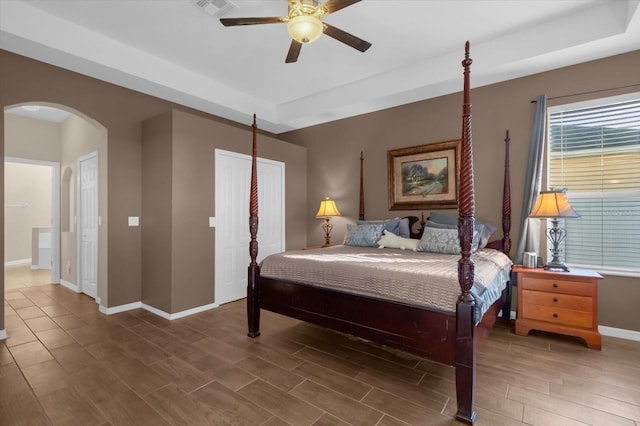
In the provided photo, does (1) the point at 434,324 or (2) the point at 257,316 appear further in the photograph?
(2) the point at 257,316

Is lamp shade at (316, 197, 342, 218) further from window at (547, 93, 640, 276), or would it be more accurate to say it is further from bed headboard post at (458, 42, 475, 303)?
bed headboard post at (458, 42, 475, 303)

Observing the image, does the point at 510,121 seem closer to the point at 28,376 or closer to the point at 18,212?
the point at 28,376

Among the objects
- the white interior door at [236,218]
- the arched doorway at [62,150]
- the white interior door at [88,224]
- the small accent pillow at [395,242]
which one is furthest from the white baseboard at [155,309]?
the small accent pillow at [395,242]

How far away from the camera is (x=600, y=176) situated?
3.11 meters

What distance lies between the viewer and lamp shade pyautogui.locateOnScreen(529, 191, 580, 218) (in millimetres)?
2787

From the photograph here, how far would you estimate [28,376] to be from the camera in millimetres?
2189

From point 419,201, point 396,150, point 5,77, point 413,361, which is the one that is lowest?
point 413,361

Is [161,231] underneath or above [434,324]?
above

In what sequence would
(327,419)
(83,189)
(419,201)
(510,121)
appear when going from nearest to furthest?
1. (327,419)
2. (510,121)
3. (419,201)
4. (83,189)

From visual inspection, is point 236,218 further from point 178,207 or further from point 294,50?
point 294,50

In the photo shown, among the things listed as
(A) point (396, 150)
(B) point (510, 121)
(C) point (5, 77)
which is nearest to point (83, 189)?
(C) point (5, 77)

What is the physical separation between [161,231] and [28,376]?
172 cm

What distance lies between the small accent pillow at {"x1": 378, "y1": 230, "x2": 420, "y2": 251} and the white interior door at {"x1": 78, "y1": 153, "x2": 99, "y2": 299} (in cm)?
375

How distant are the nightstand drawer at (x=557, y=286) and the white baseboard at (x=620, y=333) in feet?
2.14
